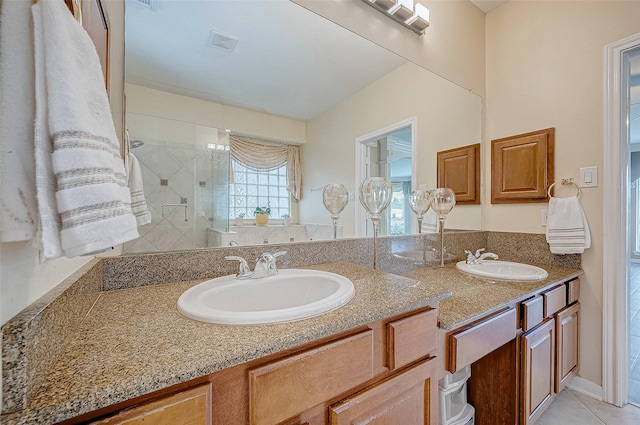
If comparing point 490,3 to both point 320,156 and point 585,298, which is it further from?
point 585,298

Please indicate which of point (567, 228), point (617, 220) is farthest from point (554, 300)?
point (617, 220)

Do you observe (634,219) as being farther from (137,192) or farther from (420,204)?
(137,192)

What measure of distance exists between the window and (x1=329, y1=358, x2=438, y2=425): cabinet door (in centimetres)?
78

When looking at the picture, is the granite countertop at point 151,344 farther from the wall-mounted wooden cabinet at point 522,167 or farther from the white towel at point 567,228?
the wall-mounted wooden cabinet at point 522,167

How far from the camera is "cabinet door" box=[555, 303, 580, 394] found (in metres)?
1.43

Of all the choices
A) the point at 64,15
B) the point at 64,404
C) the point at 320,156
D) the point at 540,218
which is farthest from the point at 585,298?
the point at 64,15

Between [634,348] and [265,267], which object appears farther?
[634,348]

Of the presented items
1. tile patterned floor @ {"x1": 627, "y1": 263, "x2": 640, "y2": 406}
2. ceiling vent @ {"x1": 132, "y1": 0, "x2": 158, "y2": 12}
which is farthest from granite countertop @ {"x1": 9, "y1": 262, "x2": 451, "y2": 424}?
tile patterned floor @ {"x1": 627, "y1": 263, "x2": 640, "y2": 406}

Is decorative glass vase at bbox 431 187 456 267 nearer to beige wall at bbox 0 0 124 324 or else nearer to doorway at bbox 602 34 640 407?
doorway at bbox 602 34 640 407

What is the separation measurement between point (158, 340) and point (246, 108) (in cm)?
96

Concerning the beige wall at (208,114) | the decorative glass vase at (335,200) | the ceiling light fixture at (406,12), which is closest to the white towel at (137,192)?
the beige wall at (208,114)

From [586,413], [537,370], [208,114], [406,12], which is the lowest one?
[586,413]

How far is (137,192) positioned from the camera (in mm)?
949

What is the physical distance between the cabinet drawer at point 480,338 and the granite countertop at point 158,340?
0.07m
